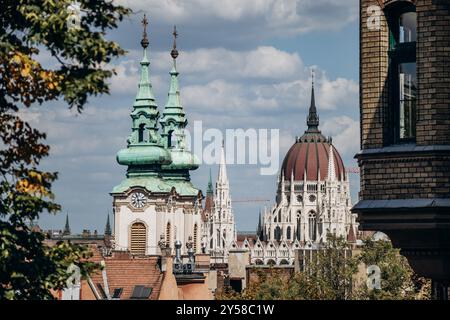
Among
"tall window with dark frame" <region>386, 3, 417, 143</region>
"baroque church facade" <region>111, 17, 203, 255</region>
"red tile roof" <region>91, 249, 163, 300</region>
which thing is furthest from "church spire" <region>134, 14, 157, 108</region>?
"tall window with dark frame" <region>386, 3, 417, 143</region>

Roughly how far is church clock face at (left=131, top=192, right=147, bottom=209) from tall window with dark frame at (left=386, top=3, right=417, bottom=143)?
130840 millimetres

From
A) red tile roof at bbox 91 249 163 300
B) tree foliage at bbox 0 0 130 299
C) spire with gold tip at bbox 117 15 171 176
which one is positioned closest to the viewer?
tree foliage at bbox 0 0 130 299

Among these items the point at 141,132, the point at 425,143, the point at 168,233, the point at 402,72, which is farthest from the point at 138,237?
the point at 425,143

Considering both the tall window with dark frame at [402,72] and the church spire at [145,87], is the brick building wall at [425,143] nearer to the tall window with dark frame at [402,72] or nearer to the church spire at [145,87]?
the tall window with dark frame at [402,72]

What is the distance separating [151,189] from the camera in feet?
512

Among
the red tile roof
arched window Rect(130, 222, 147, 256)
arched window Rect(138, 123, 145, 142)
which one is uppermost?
arched window Rect(138, 123, 145, 142)

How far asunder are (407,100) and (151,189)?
130555 millimetres

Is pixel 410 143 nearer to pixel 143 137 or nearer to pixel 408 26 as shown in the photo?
pixel 408 26

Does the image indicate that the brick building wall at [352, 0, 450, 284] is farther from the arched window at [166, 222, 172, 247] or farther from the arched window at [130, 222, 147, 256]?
the arched window at [166, 222, 172, 247]

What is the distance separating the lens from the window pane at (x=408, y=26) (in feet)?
A: 85.4

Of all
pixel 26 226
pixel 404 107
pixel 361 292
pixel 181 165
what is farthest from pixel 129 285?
pixel 181 165

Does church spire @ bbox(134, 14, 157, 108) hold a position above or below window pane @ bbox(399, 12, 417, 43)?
above

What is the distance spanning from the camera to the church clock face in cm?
15688

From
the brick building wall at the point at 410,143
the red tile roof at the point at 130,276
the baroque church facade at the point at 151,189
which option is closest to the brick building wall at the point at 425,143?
the brick building wall at the point at 410,143
